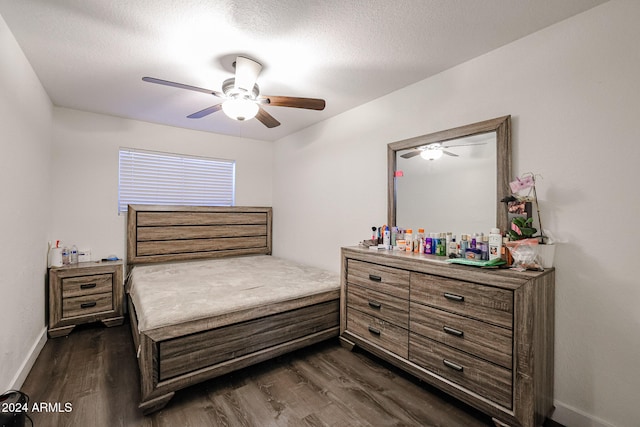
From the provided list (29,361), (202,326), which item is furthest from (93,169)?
(202,326)

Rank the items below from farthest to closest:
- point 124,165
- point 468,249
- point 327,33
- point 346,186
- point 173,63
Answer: point 124,165 → point 346,186 → point 173,63 → point 468,249 → point 327,33

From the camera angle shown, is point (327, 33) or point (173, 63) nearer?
point (327, 33)

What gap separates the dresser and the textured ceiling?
1469mm

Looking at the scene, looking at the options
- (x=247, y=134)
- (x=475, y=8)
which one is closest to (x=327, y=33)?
Answer: (x=475, y=8)

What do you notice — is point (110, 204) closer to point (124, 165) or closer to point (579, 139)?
point (124, 165)

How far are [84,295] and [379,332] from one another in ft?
9.72

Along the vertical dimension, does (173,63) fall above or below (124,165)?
above

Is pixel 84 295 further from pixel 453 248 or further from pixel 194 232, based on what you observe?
pixel 453 248

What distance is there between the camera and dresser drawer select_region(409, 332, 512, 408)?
156 centimetres

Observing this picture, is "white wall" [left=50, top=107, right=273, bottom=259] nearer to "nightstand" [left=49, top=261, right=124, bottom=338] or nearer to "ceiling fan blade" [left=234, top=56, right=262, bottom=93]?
"nightstand" [left=49, top=261, right=124, bottom=338]

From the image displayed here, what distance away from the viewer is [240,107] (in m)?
2.14

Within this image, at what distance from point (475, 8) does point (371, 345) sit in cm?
237

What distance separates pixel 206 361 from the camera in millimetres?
1965

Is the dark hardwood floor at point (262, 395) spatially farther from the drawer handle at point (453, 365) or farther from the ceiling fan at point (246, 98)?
the ceiling fan at point (246, 98)
